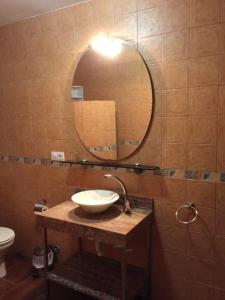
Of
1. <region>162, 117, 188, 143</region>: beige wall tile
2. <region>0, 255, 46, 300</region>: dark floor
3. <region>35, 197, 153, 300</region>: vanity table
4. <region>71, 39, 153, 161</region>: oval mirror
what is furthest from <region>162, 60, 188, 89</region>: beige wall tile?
<region>0, 255, 46, 300</region>: dark floor

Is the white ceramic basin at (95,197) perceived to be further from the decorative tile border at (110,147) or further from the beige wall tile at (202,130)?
the beige wall tile at (202,130)

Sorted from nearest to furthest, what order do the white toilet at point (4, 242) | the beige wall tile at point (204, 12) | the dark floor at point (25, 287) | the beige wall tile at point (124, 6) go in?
the beige wall tile at point (204, 12), the beige wall tile at point (124, 6), the dark floor at point (25, 287), the white toilet at point (4, 242)

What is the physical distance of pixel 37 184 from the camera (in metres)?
2.45

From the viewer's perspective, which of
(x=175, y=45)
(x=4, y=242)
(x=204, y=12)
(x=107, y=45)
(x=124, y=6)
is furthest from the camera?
(x=4, y=242)

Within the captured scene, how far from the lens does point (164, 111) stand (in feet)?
5.71

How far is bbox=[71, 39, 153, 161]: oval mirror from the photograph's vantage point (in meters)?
1.80

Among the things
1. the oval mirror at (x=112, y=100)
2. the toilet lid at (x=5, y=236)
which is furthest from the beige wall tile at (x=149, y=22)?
the toilet lid at (x=5, y=236)

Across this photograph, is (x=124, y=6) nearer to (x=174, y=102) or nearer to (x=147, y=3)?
(x=147, y=3)

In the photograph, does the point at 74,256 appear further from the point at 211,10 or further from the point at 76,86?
the point at 211,10

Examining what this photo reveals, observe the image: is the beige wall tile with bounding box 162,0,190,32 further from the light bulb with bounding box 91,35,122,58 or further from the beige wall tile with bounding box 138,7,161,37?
the light bulb with bounding box 91,35,122,58

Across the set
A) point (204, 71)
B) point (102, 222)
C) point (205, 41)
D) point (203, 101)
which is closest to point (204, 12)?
point (205, 41)

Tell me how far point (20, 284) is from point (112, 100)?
5.80 feet

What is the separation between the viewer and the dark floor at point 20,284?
2.13 m

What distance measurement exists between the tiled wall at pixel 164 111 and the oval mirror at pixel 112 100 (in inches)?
3.1
